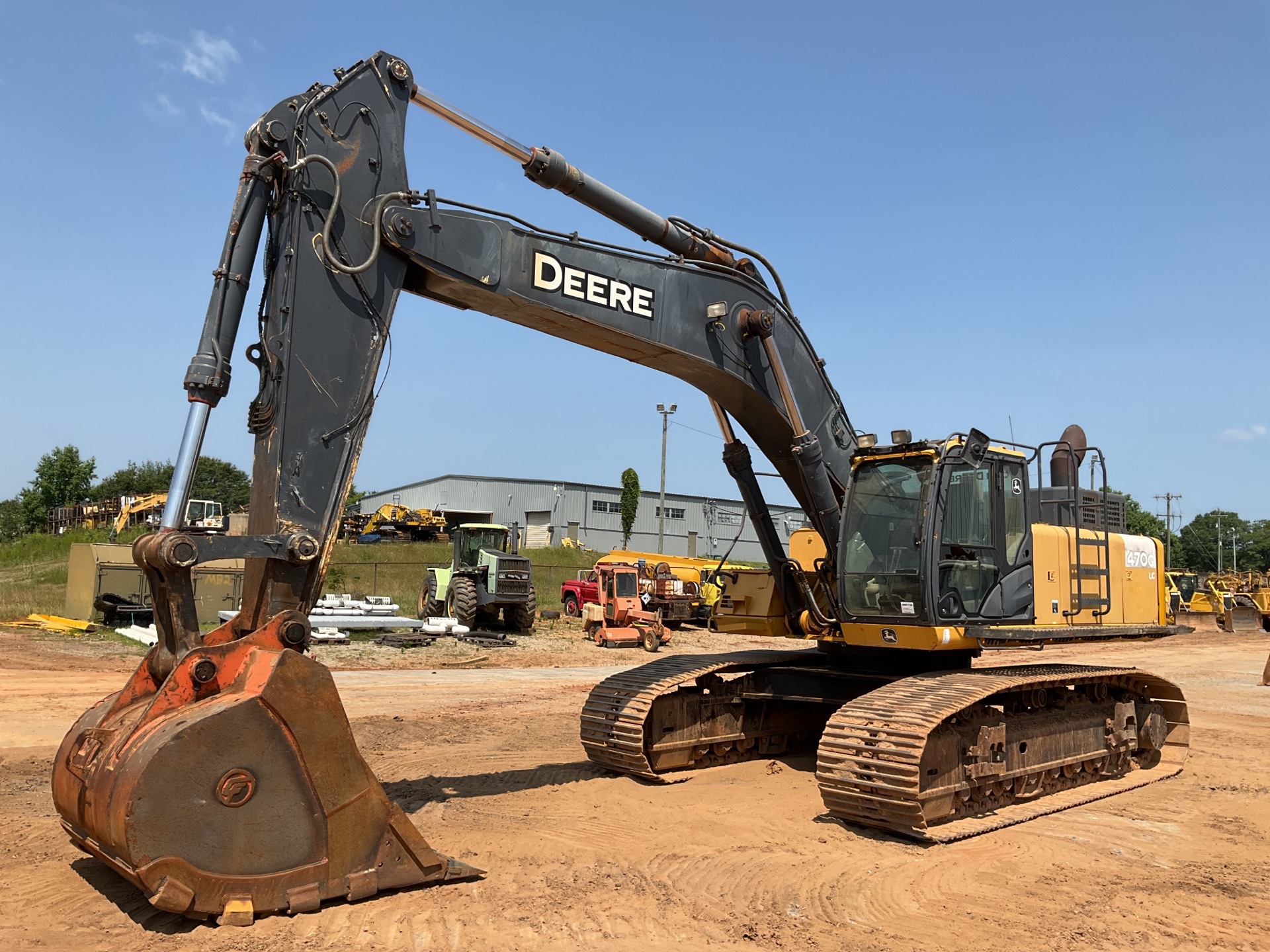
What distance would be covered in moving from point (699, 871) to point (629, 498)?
55901mm

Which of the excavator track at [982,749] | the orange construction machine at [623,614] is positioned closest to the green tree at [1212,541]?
the orange construction machine at [623,614]

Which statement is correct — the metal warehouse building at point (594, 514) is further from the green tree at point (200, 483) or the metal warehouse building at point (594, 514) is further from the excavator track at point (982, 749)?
the excavator track at point (982, 749)

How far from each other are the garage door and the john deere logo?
58.7 meters

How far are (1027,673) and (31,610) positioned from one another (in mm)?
25319

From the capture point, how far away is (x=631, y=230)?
7.91 metres

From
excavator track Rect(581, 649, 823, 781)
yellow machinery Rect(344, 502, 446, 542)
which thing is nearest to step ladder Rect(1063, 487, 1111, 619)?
excavator track Rect(581, 649, 823, 781)

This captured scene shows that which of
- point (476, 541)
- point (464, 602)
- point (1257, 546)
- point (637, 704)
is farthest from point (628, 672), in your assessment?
point (1257, 546)

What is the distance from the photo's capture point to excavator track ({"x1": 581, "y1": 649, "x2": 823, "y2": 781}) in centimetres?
902

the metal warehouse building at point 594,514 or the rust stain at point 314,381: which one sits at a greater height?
the metal warehouse building at point 594,514

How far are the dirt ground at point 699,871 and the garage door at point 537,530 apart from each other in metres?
52.5

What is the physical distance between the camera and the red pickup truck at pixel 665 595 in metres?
29.8

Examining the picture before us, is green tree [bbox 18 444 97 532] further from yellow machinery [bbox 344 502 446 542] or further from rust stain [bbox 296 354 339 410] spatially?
rust stain [bbox 296 354 339 410]

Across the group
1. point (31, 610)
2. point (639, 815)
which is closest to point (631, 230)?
point (639, 815)

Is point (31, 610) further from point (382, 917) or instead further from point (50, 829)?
point (382, 917)
